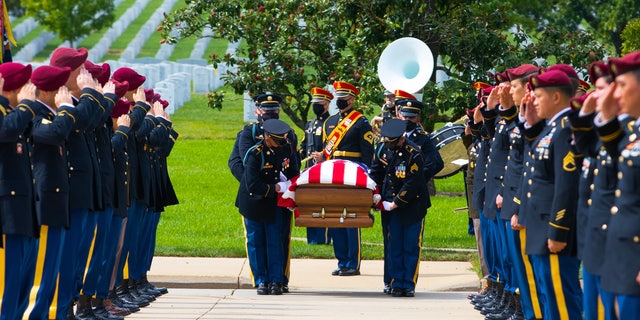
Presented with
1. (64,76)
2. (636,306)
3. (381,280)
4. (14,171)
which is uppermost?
(64,76)

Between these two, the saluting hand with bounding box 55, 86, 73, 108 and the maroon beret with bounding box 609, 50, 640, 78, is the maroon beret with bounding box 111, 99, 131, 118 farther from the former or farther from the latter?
the maroon beret with bounding box 609, 50, 640, 78

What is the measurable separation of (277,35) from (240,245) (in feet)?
14.6

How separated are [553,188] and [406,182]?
411cm

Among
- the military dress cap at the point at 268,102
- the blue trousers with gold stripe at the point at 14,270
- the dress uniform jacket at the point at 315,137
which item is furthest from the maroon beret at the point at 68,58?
the dress uniform jacket at the point at 315,137

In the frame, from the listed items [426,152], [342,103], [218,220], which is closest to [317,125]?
[342,103]

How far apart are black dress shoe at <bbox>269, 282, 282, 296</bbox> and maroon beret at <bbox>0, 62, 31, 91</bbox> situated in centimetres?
473

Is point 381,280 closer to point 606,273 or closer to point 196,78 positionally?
point 606,273

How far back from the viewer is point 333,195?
13.2 m


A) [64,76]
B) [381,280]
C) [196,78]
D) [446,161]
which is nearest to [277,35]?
[446,161]

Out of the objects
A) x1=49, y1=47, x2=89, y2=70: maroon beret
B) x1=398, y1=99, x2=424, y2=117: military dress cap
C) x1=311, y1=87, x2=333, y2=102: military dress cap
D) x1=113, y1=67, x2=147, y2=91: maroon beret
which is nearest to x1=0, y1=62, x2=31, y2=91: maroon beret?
x1=49, y1=47, x2=89, y2=70: maroon beret

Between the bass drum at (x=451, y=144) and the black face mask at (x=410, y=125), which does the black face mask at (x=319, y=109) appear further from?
the black face mask at (x=410, y=125)

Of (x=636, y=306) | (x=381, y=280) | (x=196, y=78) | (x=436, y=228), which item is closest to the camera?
(x=636, y=306)

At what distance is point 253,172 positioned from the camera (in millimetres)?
13156

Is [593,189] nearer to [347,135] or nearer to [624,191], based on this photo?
[624,191]
